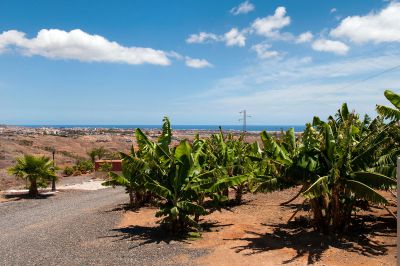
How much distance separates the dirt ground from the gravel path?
3.12ft

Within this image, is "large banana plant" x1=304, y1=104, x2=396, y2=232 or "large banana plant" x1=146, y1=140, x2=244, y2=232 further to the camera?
"large banana plant" x1=146, y1=140, x2=244, y2=232

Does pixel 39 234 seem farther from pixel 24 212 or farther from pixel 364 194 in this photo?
pixel 364 194

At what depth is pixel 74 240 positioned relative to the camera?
48.9 ft

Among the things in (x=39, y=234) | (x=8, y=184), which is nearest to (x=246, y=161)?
(x=39, y=234)

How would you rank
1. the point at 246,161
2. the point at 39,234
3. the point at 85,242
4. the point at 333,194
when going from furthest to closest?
the point at 246,161
the point at 39,234
the point at 85,242
the point at 333,194

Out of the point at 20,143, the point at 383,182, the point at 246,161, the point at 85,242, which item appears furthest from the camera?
the point at 20,143

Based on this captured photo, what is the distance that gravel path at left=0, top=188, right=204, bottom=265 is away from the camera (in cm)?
1270

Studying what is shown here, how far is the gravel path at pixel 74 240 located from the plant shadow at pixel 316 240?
2442 mm

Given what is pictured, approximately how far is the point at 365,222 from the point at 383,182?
14.2ft

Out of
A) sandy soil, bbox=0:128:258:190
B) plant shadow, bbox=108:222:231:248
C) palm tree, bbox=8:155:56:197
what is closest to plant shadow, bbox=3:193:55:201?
palm tree, bbox=8:155:56:197

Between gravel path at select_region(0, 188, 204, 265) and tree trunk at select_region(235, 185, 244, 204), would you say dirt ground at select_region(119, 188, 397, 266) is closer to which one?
gravel path at select_region(0, 188, 204, 265)

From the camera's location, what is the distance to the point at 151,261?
1237 centimetres

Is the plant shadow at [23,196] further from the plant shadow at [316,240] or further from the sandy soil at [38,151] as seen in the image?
the plant shadow at [316,240]

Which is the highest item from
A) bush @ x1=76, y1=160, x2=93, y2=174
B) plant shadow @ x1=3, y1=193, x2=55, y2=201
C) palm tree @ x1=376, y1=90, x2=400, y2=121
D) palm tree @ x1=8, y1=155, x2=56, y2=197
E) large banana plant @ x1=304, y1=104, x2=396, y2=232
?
palm tree @ x1=376, y1=90, x2=400, y2=121
